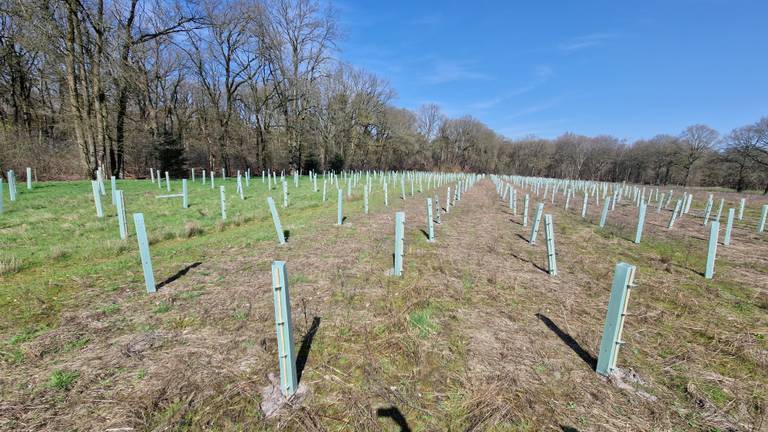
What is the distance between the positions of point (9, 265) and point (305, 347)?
19.2 feet

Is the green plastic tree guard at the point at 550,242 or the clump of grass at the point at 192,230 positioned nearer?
the green plastic tree guard at the point at 550,242

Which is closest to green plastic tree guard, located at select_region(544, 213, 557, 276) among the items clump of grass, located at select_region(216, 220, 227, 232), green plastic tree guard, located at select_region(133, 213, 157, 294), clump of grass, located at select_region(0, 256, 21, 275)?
green plastic tree guard, located at select_region(133, 213, 157, 294)

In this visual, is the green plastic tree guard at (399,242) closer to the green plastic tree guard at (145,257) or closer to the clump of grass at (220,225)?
the green plastic tree guard at (145,257)

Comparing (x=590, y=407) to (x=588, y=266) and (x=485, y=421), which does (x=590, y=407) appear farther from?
(x=588, y=266)

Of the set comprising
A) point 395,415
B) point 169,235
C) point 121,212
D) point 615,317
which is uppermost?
point 121,212

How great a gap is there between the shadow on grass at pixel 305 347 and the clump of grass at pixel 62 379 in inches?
70.5

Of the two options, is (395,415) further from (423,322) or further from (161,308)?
(161,308)

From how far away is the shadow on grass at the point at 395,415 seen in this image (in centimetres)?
212

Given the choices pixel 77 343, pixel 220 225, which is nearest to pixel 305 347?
pixel 77 343

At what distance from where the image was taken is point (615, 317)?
8.48ft

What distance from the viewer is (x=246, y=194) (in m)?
16.0

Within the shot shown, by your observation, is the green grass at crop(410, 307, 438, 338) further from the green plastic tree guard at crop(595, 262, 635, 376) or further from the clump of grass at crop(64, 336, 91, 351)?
the clump of grass at crop(64, 336, 91, 351)

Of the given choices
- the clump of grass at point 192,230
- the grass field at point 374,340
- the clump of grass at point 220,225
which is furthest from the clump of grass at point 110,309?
the clump of grass at point 220,225

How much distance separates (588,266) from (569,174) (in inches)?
3446
